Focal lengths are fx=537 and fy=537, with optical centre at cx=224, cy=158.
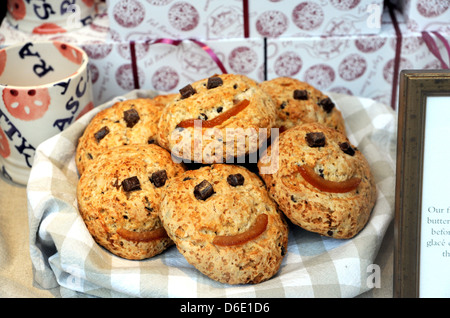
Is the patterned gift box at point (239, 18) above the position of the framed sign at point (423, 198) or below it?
above

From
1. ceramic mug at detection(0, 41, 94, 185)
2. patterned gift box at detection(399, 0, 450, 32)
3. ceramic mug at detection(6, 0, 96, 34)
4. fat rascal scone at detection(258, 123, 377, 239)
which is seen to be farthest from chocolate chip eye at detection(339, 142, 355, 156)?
ceramic mug at detection(6, 0, 96, 34)

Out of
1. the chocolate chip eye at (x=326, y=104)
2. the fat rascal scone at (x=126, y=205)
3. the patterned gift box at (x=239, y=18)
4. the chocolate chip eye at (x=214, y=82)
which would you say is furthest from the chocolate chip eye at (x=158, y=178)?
the patterned gift box at (x=239, y=18)

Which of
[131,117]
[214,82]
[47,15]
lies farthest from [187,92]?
[47,15]

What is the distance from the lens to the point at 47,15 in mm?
1578

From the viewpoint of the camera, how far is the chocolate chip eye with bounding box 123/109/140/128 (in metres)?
1.27

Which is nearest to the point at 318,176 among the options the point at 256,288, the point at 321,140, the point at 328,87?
the point at 321,140

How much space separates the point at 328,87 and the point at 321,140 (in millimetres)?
510

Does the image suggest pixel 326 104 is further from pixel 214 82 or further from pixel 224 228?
pixel 224 228

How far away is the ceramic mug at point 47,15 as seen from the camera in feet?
5.13

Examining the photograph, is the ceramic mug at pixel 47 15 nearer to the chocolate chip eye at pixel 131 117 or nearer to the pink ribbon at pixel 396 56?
the chocolate chip eye at pixel 131 117

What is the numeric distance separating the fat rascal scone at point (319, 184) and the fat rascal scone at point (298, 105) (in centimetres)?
12

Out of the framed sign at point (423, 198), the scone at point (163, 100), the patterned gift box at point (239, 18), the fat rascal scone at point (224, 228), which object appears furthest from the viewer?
the patterned gift box at point (239, 18)

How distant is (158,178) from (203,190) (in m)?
0.13
